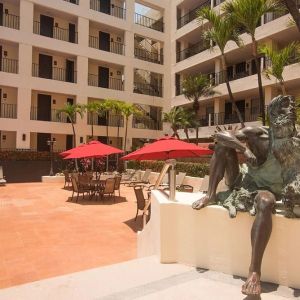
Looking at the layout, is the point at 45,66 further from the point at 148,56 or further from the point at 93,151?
the point at 93,151

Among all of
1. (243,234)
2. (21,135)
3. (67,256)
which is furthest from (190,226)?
(21,135)

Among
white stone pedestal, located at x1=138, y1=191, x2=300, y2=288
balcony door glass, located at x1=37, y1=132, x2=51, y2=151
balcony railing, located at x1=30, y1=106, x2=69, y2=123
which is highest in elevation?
balcony railing, located at x1=30, y1=106, x2=69, y2=123

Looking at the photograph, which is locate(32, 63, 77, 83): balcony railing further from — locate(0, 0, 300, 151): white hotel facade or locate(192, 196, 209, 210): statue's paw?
locate(192, 196, 209, 210): statue's paw

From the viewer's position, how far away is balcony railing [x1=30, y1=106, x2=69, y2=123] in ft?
96.2

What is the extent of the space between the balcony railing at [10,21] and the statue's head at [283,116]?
28046 mm

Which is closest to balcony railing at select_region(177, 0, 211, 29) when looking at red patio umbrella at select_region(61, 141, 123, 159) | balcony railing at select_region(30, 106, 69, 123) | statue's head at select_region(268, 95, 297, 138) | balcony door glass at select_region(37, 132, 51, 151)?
balcony railing at select_region(30, 106, 69, 123)

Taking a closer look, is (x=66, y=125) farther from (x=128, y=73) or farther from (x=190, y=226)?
(x=190, y=226)

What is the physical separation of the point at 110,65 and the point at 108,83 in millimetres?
1704

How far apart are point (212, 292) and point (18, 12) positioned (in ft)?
99.3

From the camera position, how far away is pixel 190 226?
4.49 m

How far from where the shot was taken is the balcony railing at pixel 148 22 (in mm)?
35094

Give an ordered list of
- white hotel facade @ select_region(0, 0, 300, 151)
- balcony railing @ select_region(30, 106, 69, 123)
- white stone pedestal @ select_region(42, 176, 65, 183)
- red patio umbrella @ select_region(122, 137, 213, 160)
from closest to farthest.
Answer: red patio umbrella @ select_region(122, 137, 213, 160), white stone pedestal @ select_region(42, 176, 65, 183), white hotel facade @ select_region(0, 0, 300, 151), balcony railing @ select_region(30, 106, 69, 123)

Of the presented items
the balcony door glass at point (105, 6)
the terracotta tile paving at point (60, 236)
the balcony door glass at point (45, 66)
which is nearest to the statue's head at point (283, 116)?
the terracotta tile paving at point (60, 236)

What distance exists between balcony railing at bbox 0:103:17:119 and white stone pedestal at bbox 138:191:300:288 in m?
25.6
